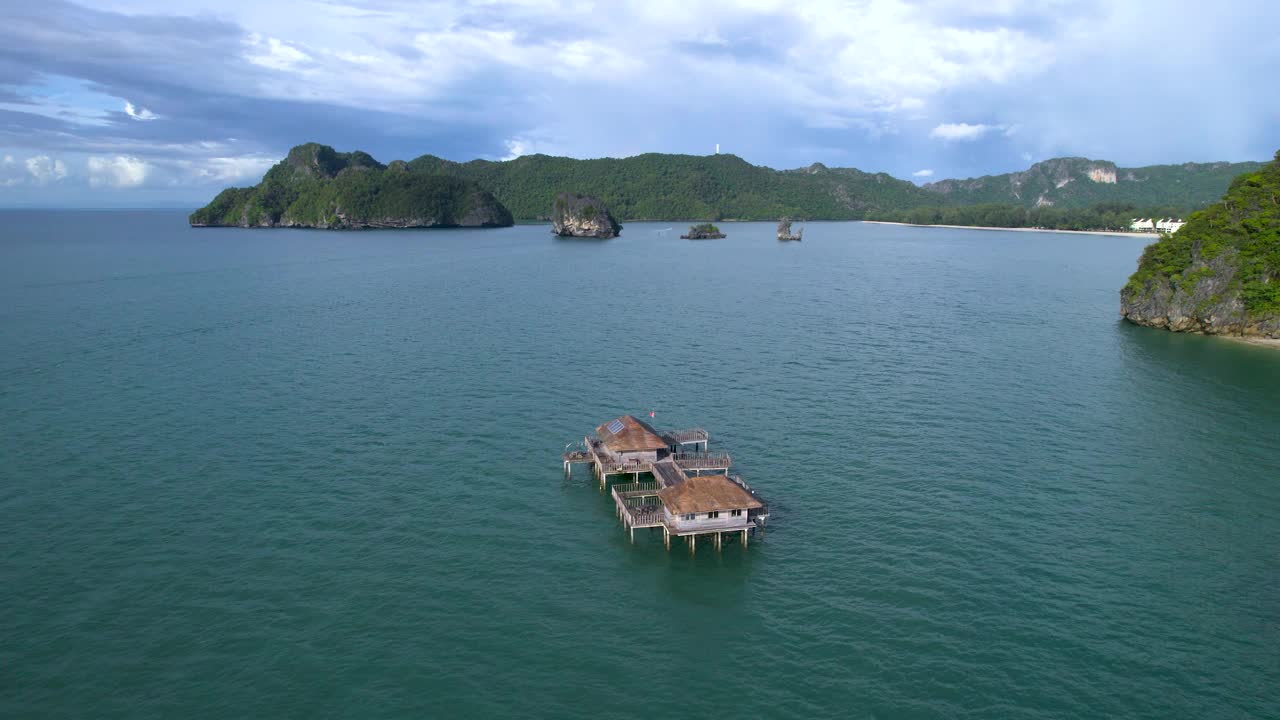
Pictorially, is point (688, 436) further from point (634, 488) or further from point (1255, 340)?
point (1255, 340)

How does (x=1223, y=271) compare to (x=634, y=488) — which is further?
(x=1223, y=271)

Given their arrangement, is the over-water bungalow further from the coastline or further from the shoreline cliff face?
the shoreline cliff face

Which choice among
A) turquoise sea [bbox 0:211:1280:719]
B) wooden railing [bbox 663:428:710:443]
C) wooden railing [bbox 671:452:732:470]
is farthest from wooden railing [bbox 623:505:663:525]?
wooden railing [bbox 663:428:710:443]

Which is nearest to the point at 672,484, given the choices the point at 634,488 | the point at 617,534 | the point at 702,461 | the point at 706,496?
the point at 634,488

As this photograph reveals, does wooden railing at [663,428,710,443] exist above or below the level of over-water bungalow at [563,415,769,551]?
above

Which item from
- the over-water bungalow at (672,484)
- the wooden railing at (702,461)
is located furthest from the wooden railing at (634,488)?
the wooden railing at (702,461)

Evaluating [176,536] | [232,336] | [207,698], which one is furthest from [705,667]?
[232,336]

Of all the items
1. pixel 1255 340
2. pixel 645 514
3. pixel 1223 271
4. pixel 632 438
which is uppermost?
pixel 1223 271

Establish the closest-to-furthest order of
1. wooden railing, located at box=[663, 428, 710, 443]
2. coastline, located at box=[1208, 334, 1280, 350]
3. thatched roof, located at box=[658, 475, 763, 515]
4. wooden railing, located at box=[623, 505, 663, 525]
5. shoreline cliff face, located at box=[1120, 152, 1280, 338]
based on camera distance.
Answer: thatched roof, located at box=[658, 475, 763, 515]
wooden railing, located at box=[623, 505, 663, 525]
wooden railing, located at box=[663, 428, 710, 443]
coastline, located at box=[1208, 334, 1280, 350]
shoreline cliff face, located at box=[1120, 152, 1280, 338]
